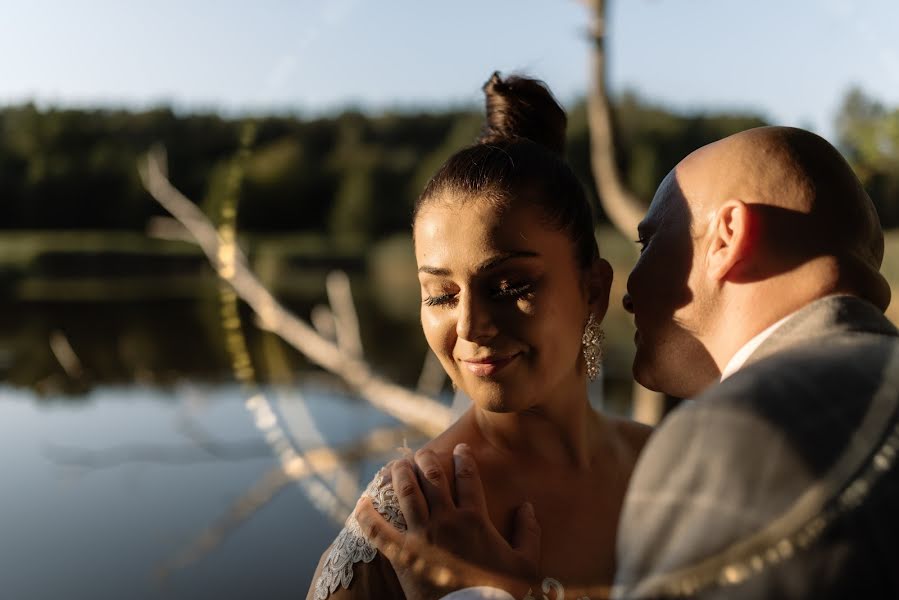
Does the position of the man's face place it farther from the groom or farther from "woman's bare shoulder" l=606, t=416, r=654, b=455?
"woman's bare shoulder" l=606, t=416, r=654, b=455

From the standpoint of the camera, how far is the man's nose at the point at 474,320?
1519 millimetres

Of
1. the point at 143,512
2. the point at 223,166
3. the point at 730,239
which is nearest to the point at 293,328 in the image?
the point at 730,239

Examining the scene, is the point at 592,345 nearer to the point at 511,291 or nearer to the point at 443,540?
the point at 511,291

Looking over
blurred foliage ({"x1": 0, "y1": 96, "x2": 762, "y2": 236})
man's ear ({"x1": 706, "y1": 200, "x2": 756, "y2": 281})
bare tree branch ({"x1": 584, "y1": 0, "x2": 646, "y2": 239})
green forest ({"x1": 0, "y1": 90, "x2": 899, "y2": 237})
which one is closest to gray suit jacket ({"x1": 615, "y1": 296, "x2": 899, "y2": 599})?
man's ear ({"x1": 706, "y1": 200, "x2": 756, "y2": 281})

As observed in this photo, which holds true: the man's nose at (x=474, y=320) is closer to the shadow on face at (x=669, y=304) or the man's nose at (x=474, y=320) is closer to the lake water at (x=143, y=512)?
the shadow on face at (x=669, y=304)

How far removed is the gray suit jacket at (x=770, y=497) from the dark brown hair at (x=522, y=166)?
0.68 m

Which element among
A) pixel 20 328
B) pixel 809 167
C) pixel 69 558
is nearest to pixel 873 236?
pixel 809 167

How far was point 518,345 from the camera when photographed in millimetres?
1571

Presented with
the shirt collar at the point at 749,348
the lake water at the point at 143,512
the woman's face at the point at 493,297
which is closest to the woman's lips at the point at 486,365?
the woman's face at the point at 493,297

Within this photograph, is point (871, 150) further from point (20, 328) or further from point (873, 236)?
point (20, 328)

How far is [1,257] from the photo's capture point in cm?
2905

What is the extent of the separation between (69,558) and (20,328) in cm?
2128

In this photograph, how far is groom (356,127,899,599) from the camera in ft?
3.18

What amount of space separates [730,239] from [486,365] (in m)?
0.48
